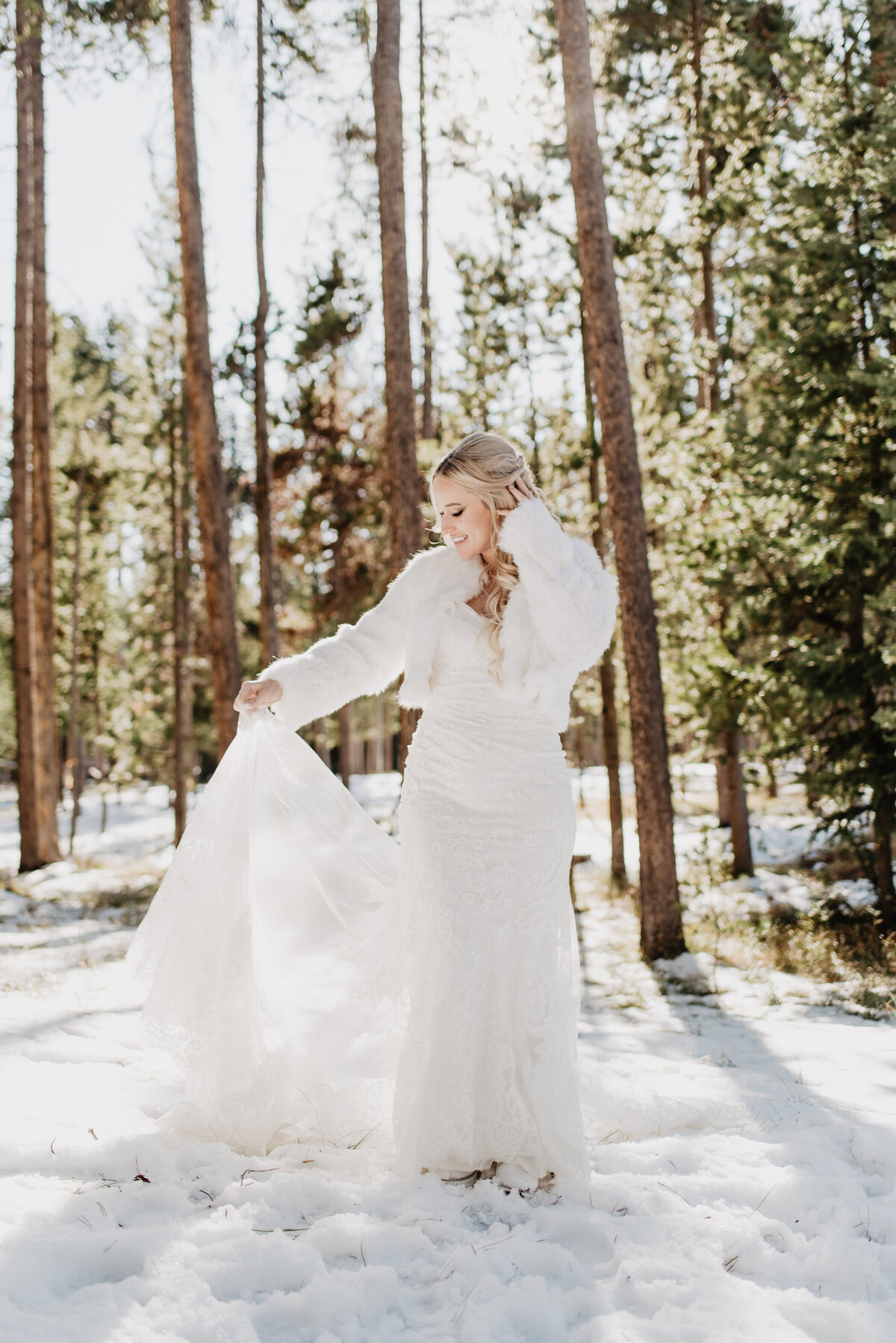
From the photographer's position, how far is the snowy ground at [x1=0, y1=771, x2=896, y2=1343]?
2.38 meters

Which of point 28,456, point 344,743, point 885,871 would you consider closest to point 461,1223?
point 885,871

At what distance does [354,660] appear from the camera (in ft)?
12.3

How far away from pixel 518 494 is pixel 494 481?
0.39ft

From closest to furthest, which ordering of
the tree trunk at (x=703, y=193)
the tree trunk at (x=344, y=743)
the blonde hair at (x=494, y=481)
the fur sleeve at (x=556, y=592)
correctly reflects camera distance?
the fur sleeve at (x=556, y=592) < the blonde hair at (x=494, y=481) < the tree trunk at (x=703, y=193) < the tree trunk at (x=344, y=743)

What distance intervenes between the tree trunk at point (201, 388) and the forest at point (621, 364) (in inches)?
1.4

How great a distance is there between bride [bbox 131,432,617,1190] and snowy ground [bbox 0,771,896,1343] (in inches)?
10.3

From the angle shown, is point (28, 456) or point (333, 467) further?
point (333, 467)

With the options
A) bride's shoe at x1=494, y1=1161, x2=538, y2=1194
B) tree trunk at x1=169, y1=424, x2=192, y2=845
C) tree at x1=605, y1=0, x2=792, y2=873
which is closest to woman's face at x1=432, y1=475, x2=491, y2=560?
bride's shoe at x1=494, y1=1161, x2=538, y2=1194

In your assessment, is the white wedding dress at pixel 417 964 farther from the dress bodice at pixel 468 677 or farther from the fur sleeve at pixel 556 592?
the fur sleeve at pixel 556 592

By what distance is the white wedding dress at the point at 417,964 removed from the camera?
3252 mm

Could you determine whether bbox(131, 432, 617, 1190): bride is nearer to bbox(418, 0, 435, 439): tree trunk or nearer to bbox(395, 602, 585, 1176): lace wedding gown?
bbox(395, 602, 585, 1176): lace wedding gown

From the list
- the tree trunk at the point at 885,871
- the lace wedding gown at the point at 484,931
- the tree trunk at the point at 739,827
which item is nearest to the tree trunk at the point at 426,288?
the tree trunk at the point at 739,827

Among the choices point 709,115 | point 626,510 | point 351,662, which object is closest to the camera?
point 351,662

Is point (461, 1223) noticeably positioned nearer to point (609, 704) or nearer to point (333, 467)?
point (609, 704)
